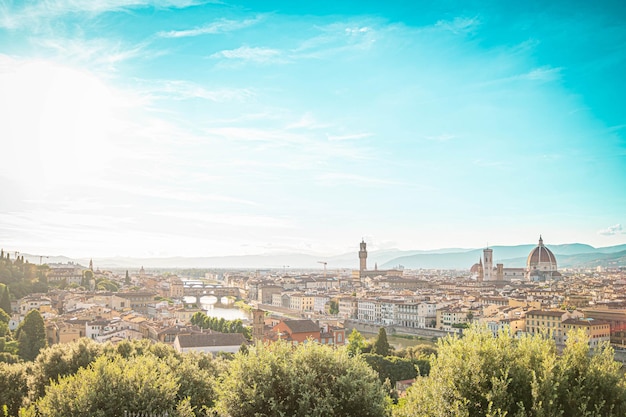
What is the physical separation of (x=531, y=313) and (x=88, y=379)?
3120 cm

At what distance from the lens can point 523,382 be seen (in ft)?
20.9

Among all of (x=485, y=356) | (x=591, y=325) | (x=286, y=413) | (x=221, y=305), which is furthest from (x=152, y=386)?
(x=221, y=305)

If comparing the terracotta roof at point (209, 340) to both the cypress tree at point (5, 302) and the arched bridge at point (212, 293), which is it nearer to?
the cypress tree at point (5, 302)

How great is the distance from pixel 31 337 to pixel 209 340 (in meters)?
7.64

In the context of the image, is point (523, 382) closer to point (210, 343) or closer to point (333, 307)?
point (210, 343)

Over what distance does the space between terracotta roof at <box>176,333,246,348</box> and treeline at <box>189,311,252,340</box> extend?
19.9 ft

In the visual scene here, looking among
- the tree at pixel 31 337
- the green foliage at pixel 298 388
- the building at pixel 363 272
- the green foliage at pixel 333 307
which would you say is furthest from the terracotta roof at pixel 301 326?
the building at pixel 363 272

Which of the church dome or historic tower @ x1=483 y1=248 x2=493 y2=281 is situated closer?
the church dome

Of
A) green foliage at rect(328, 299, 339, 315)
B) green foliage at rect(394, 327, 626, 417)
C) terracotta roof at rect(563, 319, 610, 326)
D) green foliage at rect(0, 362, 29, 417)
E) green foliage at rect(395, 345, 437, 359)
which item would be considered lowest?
green foliage at rect(328, 299, 339, 315)

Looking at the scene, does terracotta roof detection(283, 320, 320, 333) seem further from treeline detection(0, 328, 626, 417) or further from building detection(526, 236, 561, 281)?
building detection(526, 236, 561, 281)

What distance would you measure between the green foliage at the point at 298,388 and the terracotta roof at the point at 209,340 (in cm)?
1793

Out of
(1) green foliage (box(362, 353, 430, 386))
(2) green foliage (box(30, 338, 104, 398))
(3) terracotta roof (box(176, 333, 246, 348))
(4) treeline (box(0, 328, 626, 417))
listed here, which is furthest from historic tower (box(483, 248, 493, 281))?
(4) treeline (box(0, 328, 626, 417))

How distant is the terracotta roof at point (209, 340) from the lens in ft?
82.5

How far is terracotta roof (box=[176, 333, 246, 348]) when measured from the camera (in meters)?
25.2
